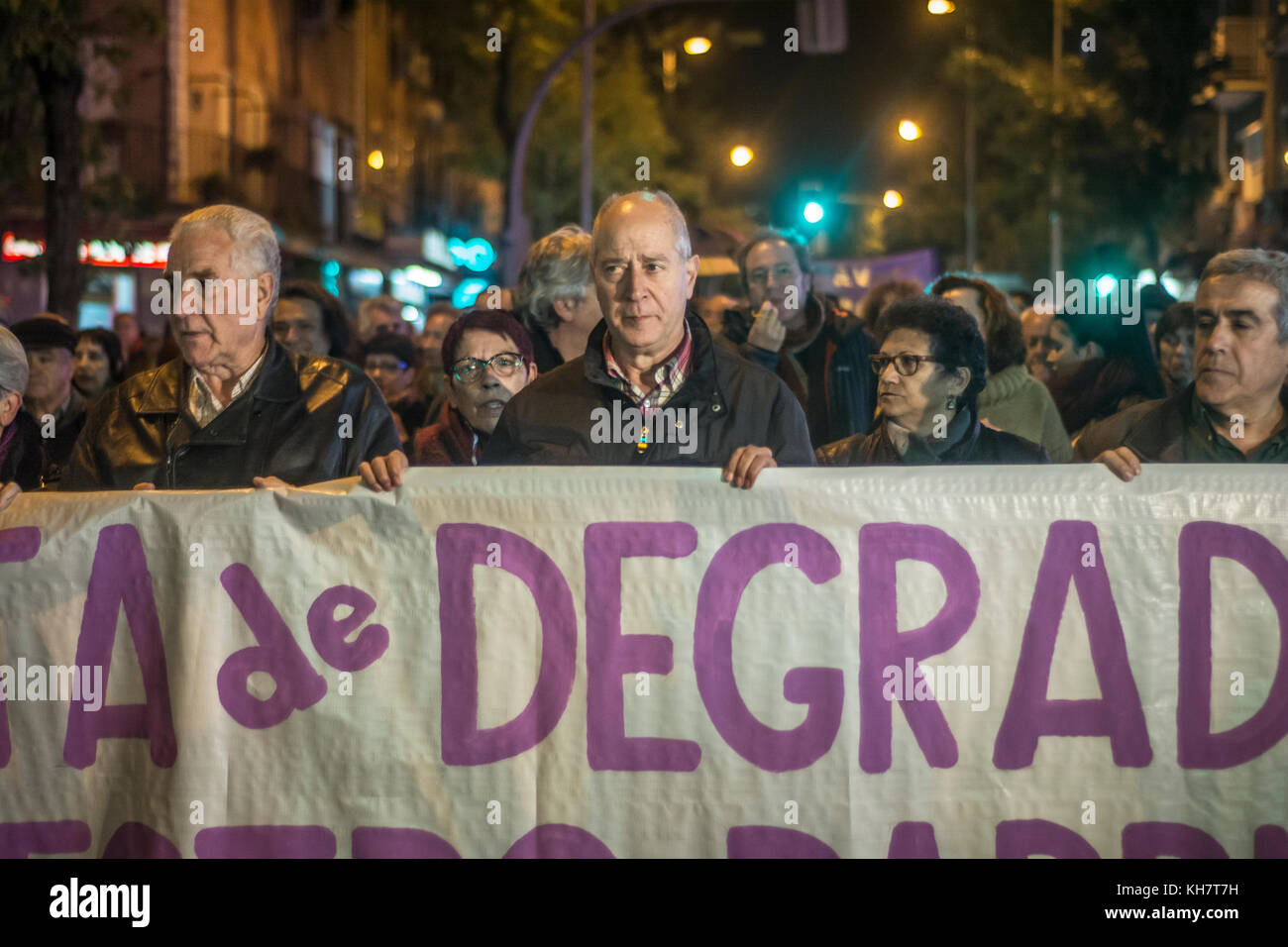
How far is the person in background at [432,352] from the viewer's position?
745cm

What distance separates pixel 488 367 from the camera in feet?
16.7

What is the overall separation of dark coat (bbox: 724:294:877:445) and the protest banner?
2.46m

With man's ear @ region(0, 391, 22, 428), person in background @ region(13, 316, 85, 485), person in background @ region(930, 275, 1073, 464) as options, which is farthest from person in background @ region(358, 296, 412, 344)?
man's ear @ region(0, 391, 22, 428)

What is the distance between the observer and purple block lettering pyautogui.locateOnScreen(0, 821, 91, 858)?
3.87 metres

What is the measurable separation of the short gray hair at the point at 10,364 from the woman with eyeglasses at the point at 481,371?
1.28m

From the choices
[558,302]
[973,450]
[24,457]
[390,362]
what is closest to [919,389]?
[973,450]

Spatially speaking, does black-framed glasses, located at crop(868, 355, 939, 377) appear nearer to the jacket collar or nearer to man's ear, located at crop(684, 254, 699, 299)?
man's ear, located at crop(684, 254, 699, 299)

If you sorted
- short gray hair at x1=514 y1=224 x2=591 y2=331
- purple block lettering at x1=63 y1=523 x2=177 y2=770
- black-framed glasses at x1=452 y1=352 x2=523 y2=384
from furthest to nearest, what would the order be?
short gray hair at x1=514 y1=224 x2=591 y2=331
black-framed glasses at x1=452 y1=352 x2=523 y2=384
purple block lettering at x1=63 y1=523 x2=177 y2=770

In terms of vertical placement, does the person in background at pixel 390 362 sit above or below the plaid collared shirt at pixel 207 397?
above

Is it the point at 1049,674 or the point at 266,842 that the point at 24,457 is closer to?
the point at 266,842

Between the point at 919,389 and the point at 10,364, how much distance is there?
90.4 inches

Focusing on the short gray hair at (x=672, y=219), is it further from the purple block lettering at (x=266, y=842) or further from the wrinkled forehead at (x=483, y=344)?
the purple block lettering at (x=266, y=842)

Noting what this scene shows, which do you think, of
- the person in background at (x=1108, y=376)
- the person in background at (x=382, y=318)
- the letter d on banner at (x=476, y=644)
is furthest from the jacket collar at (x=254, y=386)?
the person in background at (x=382, y=318)

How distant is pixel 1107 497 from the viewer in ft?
12.6
